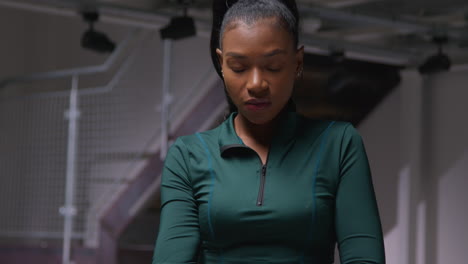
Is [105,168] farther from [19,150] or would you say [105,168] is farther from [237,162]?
[237,162]

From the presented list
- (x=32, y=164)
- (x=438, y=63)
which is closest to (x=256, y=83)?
(x=438, y=63)

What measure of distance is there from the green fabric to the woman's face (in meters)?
0.06

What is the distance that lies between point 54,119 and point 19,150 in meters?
0.54

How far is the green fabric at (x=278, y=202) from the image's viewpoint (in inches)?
37.1

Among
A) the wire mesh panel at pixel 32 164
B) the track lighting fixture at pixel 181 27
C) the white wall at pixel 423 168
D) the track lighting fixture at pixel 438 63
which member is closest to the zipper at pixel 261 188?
the track lighting fixture at pixel 181 27

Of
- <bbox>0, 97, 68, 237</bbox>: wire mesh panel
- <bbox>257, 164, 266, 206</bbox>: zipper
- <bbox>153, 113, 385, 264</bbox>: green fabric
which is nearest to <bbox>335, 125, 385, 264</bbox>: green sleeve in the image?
<bbox>153, 113, 385, 264</bbox>: green fabric

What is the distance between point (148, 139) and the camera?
634cm

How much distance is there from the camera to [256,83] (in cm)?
95

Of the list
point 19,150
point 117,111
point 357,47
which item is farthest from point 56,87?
point 357,47

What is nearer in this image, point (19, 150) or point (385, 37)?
point (385, 37)

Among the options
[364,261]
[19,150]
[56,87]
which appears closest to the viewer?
[364,261]

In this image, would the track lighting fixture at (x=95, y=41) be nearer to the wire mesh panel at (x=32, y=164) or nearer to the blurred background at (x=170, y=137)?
the blurred background at (x=170, y=137)

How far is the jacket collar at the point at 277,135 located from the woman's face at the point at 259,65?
1.7 inches

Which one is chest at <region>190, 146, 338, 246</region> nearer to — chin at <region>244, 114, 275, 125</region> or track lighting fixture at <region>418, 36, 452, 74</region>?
chin at <region>244, 114, 275, 125</region>
